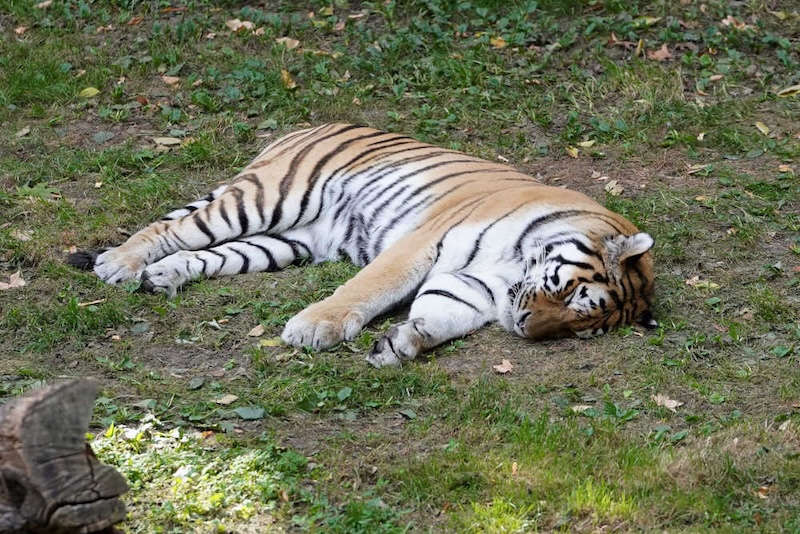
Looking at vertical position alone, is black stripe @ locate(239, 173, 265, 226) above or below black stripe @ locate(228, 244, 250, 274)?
above

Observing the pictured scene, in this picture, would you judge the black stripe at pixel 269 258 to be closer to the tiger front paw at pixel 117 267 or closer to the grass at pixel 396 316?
the grass at pixel 396 316

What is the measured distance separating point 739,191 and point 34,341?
13.3 ft

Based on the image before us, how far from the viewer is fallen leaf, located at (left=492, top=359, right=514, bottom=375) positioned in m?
4.80

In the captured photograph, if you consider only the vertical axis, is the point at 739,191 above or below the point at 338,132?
below

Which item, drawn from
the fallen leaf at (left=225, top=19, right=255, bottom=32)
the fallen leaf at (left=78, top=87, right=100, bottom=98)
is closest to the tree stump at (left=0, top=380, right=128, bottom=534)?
the fallen leaf at (left=78, top=87, right=100, bottom=98)

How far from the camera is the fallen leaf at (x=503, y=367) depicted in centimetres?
480

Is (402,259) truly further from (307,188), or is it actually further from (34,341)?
(34,341)

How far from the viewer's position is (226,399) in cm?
445

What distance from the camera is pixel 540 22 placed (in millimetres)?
8469

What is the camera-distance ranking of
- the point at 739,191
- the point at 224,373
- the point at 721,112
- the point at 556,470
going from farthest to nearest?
the point at 721,112 < the point at 739,191 < the point at 224,373 < the point at 556,470

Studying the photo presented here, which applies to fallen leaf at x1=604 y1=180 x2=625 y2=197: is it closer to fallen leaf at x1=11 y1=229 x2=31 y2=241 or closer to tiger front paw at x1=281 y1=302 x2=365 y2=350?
tiger front paw at x1=281 y1=302 x2=365 y2=350

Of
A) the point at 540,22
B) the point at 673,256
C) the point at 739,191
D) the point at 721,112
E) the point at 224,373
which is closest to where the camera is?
the point at 224,373

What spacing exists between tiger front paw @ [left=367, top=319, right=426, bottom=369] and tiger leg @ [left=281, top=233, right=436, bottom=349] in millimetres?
210

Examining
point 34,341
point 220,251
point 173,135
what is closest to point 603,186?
point 220,251
